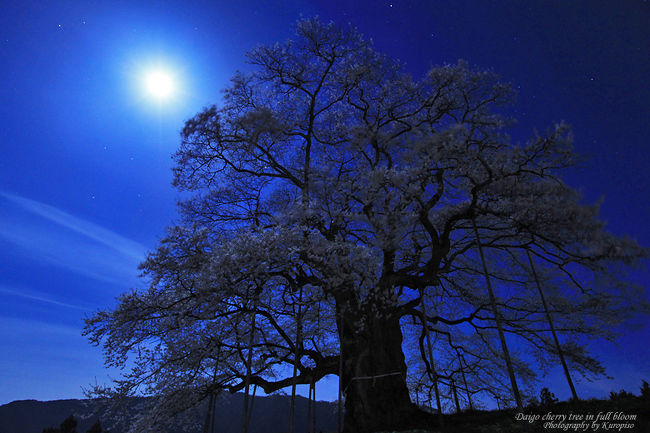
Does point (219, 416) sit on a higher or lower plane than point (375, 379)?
higher

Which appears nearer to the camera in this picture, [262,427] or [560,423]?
[560,423]

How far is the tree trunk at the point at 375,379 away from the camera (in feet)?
36.7

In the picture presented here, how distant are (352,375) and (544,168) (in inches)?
350

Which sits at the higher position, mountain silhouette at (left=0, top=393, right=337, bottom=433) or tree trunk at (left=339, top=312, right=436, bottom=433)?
mountain silhouette at (left=0, top=393, right=337, bottom=433)

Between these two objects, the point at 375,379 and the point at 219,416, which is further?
the point at 219,416

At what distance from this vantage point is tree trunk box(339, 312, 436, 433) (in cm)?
1117

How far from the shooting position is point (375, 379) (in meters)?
11.7

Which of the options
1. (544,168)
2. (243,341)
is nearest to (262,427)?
(243,341)

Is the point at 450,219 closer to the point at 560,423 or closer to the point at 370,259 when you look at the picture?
the point at 370,259

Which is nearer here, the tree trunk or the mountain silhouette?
the tree trunk

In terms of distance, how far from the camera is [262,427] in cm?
9031

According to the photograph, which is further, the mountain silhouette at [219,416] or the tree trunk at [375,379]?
the mountain silhouette at [219,416]

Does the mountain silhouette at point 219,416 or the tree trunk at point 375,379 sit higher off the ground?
the mountain silhouette at point 219,416

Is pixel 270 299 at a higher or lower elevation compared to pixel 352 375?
higher
